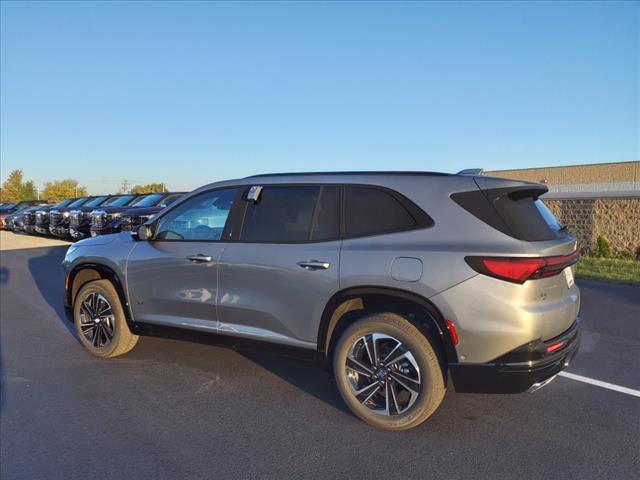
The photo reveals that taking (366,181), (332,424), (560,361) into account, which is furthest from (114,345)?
(560,361)

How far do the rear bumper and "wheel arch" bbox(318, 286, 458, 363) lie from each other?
150 mm

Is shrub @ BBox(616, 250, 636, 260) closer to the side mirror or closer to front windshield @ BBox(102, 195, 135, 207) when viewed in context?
the side mirror

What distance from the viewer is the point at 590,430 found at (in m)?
3.56

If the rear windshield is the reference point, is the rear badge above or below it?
below

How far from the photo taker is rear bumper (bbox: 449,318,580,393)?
321 centimetres

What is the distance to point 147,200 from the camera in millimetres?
17656

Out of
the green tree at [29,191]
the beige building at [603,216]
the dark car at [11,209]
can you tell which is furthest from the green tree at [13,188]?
the beige building at [603,216]

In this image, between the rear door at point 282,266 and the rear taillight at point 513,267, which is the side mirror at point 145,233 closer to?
the rear door at point 282,266

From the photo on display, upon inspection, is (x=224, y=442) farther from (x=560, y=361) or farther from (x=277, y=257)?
(x=560, y=361)

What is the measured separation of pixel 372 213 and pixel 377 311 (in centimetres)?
72

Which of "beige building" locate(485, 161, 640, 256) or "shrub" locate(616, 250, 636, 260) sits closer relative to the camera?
"shrub" locate(616, 250, 636, 260)

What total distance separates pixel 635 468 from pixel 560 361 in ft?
2.37

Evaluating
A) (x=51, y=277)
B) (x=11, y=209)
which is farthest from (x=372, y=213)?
(x=11, y=209)

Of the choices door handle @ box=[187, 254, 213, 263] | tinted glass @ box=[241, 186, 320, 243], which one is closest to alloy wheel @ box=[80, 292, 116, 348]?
door handle @ box=[187, 254, 213, 263]
